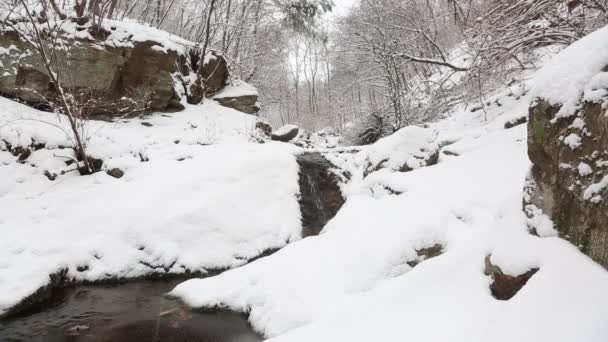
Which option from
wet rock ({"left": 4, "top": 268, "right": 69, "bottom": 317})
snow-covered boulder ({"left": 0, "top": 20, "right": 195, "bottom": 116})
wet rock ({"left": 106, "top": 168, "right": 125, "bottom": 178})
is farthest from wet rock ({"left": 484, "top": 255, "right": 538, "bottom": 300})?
snow-covered boulder ({"left": 0, "top": 20, "right": 195, "bottom": 116})

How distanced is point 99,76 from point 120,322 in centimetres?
620

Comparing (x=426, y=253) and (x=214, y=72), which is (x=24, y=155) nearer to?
(x=214, y=72)

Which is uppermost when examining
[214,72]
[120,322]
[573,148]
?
[214,72]

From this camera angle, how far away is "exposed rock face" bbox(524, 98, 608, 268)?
1.74 metres

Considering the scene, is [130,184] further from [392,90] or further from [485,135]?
[392,90]

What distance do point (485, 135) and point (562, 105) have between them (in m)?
4.23

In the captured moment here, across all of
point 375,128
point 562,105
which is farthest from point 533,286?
point 375,128

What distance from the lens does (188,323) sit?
11.8ft

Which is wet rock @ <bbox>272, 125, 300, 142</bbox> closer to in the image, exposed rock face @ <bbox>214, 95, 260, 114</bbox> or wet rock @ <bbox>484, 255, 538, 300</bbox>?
exposed rock face @ <bbox>214, 95, 260, 114</bbox>

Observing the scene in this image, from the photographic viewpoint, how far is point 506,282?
2.04 m

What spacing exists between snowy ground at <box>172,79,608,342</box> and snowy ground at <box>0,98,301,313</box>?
103 cm

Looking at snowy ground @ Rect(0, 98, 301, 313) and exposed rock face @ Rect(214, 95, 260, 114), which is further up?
exposed rock face @ Rect(214, 95, 260, 114)

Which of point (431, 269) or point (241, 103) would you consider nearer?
point (431, 269)

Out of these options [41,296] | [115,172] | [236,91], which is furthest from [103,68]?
[41,296]
